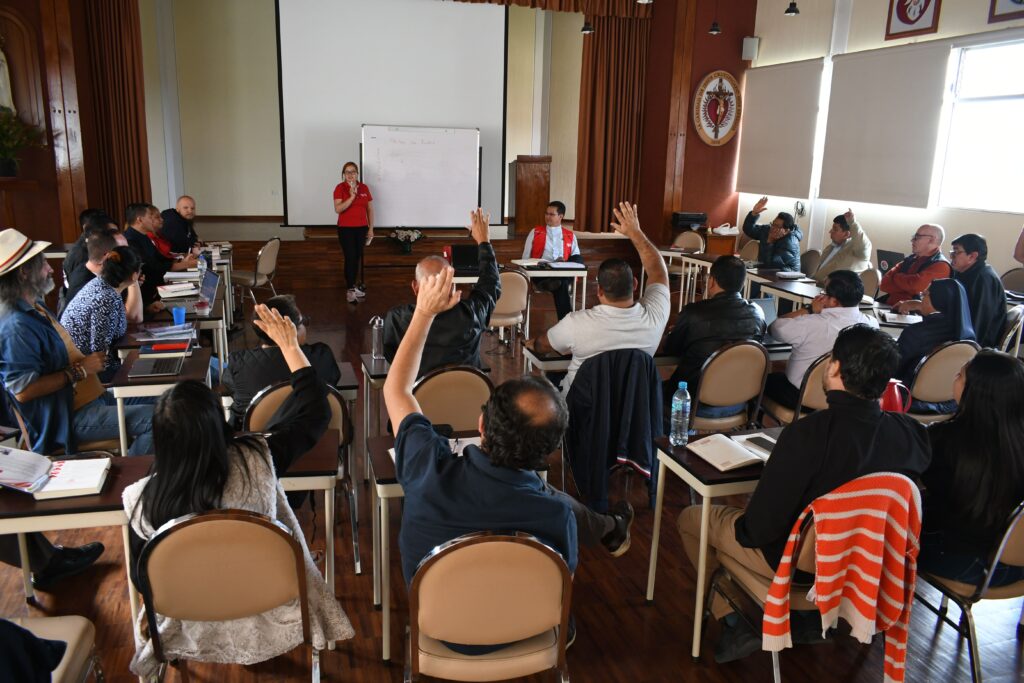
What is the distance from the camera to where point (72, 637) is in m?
2.07

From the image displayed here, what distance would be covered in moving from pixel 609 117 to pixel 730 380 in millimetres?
8242

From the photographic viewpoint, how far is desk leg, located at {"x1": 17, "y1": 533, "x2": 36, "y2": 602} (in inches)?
117

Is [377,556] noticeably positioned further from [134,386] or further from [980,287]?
[980,287]

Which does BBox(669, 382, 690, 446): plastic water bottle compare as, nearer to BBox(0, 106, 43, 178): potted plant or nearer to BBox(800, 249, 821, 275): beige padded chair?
BBox(800, 249, 821, 275): beige padded chair

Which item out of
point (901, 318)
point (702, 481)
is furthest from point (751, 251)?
point (702, 481)

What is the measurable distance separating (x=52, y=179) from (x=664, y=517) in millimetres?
8267

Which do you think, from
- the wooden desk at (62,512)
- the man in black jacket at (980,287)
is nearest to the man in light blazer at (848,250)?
the man in black jacket at (980,287)

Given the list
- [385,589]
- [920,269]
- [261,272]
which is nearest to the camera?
[385,589]

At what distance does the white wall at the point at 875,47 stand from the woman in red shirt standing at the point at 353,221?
5.61 m

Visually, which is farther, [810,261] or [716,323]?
[810,261]

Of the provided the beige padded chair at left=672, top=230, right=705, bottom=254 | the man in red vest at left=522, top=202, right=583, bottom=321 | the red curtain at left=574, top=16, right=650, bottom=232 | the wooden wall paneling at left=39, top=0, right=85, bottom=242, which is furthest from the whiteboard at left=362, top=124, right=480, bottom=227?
the wooden wall paneling at left=39, top=0, right=85, bottom=242

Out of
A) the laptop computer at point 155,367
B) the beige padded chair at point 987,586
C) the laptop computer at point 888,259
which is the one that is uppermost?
the laptop computer at point 888,259

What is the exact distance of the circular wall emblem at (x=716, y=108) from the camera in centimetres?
1080

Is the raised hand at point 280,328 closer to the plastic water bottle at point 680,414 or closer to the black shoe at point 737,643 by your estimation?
the plastic water bottle at point 680,414
